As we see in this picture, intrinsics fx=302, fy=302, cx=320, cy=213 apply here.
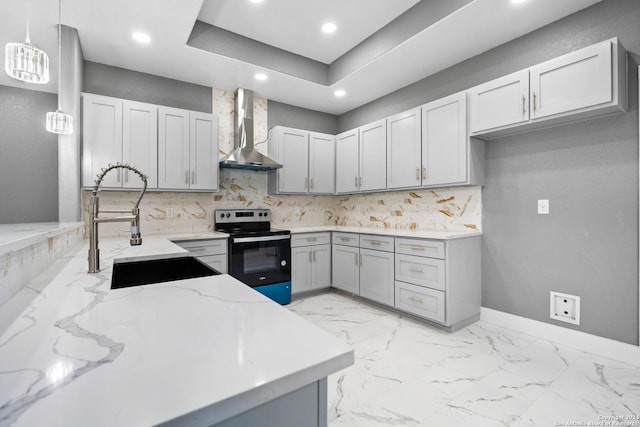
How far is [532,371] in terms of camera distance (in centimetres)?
205

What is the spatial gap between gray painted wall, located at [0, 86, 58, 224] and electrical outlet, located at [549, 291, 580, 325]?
5.07 metres

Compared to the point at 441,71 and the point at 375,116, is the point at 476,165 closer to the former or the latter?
the point at 441,71

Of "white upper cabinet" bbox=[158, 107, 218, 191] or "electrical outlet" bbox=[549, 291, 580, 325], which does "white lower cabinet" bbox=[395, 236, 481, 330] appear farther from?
"white upper cabinet" bbox=[158, 107, 218, 191]

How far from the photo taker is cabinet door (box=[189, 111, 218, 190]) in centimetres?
332

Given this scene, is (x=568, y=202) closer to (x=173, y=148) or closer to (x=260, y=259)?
(x=260, y=259)

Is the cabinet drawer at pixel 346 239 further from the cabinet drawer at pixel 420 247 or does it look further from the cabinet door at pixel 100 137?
A: the cabinet door at pixel 100 137

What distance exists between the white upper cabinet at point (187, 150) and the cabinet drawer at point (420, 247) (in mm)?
2143

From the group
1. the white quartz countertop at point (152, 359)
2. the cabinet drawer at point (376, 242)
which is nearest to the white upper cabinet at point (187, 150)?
the cabinet drawer at point (376, 242)

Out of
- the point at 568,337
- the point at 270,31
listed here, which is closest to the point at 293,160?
the point at 270,31

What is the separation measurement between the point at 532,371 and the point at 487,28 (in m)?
2.67

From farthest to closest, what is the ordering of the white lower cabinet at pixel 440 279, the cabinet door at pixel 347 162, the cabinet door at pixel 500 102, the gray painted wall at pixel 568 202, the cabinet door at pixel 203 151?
the cabinet door at pixel 347 162 → the cabinet door at pixel 203 151 → the white lower cabinet at pixel 440 279 → the cabinet door at pixel 500 102 → the gray painted wall at pixel 568 202

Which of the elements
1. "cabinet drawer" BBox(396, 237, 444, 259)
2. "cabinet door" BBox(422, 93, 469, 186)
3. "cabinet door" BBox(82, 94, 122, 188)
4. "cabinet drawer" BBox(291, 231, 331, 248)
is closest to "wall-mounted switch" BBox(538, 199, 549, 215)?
"cabinet door" BBox(422, 93, 469, 186)

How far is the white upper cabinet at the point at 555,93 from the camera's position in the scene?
6.72 feet

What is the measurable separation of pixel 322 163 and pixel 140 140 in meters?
2.22
